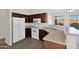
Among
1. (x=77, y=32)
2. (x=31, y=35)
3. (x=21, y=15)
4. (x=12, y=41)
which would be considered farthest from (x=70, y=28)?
(x=12, y=41)

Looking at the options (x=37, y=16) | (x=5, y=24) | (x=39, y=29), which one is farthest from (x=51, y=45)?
(x=5, y=24)

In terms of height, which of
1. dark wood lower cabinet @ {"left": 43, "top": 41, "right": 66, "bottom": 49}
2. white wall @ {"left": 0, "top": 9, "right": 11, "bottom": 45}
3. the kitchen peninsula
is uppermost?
white wall @ {"left": 0, "top": 9, "right": 11, "bottom": 45}

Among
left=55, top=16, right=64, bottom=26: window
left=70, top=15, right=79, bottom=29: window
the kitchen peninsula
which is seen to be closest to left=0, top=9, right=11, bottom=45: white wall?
the kitchen peninsula

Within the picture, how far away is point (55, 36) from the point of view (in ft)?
5.42

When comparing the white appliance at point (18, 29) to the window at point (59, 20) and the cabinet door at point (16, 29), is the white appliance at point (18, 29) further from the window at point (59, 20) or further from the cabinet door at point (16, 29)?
the window at point (59, 20)

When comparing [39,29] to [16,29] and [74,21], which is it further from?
[74,21]

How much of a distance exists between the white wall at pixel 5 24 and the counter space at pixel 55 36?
57 centimetres

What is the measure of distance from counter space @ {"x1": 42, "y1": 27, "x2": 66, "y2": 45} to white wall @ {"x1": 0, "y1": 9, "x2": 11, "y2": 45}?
1.88 ft

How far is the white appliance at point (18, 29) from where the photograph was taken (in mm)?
1655

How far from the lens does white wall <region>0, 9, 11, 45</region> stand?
5.30 ft

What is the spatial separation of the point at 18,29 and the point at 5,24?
21cm

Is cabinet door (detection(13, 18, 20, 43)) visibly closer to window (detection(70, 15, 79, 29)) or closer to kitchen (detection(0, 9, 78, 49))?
kitchen (detection(0, 9, 78, 49))
